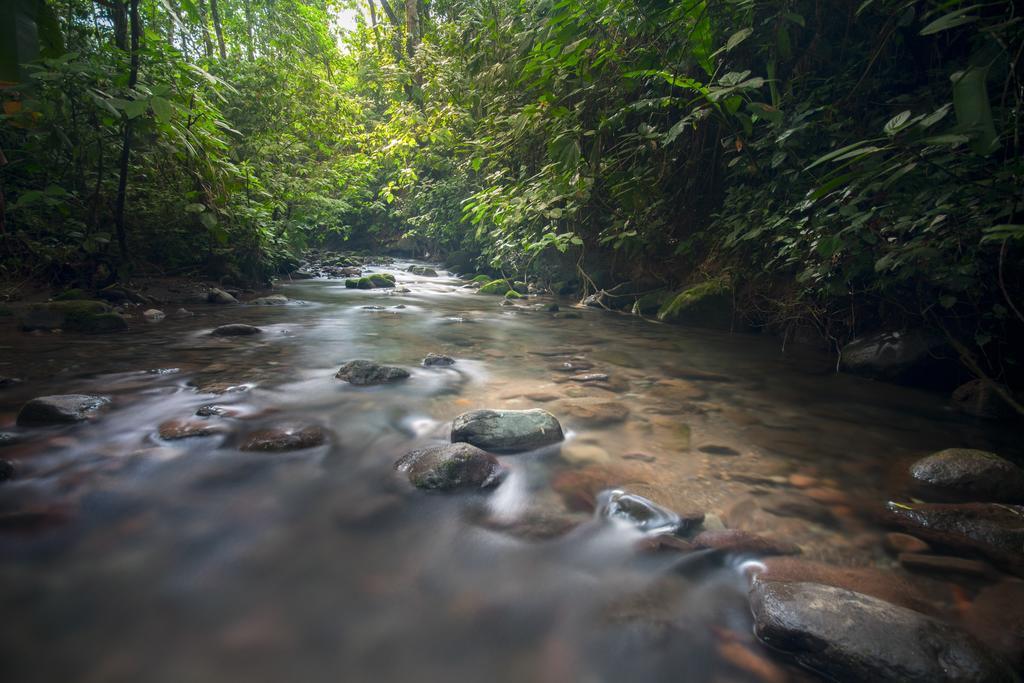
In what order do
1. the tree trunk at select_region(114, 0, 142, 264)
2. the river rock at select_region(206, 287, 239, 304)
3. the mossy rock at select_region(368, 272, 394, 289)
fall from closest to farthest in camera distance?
the tree trunk at select_region(114, 0, 142, 264) → the river rock at select_region(206, 287, 239, 304) → the mossy rock at select_region(368, 272, 394, 289)

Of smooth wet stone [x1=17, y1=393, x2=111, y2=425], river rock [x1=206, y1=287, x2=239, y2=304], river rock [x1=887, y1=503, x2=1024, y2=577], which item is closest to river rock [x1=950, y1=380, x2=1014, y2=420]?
river rock [x1=887, y1=503, x2=1024, y2=577]

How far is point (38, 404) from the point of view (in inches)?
89.4

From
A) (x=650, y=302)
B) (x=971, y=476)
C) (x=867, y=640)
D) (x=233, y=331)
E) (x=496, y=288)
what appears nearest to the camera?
(x=867, y=640)

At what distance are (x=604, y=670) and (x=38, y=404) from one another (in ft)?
9.01

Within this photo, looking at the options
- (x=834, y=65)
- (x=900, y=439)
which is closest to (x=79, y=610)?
(x=900, y=439)

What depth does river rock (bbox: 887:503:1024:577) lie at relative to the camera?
4.95 ft

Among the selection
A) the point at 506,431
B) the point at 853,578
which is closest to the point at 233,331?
the point at 506,431

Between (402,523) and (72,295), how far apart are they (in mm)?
5684

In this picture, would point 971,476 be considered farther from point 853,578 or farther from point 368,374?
point 368,374

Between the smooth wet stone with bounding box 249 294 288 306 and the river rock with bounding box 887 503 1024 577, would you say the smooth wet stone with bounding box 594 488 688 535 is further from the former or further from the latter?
the smooth wet stone with bounding box 249 294 288 306

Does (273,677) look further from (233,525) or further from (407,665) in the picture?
(233,525)

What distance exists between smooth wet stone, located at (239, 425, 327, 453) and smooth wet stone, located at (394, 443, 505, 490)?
1.59ft

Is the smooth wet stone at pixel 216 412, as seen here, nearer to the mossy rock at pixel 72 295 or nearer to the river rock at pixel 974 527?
the river rock at pixel 974 527

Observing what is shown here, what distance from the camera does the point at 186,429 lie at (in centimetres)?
227
